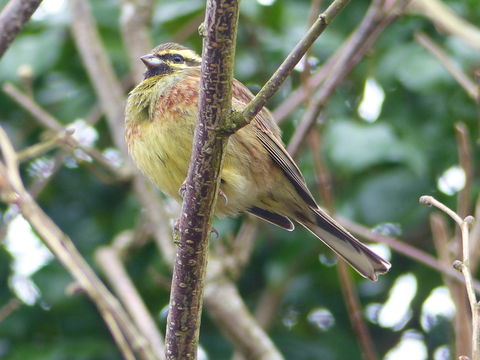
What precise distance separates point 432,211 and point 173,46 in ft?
5.73

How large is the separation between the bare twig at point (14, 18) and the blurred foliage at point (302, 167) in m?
1.63

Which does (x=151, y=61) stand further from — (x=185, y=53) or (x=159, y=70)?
(x=185, y=53)

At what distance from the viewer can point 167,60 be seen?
4.78m

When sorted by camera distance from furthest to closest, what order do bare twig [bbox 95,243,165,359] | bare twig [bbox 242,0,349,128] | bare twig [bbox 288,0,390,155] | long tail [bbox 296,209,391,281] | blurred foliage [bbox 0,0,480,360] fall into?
1. blurred foliage [bbox 0,0,480,360]
2. bare twig [bbox 95,243,165,359]
3. long tail [bbox 296,209,391,281]
4. bare twig [bbox 288,0,390,155]
5. bare twig [bbox 242,0,349,128]

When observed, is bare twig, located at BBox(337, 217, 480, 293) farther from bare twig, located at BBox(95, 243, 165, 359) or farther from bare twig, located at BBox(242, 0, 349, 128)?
bare twig, located at BBox(242, 0, 349, 128)

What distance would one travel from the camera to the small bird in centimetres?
419

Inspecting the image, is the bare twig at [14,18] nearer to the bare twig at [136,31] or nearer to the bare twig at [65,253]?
the bare twig at [65,253]

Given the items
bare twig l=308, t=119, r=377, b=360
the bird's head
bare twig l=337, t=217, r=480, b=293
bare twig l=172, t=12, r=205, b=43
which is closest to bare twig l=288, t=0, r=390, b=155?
bare twig l=308, t=119, r=377, b=360

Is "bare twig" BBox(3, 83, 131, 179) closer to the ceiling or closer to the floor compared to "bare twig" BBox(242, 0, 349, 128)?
closer to the ceiling

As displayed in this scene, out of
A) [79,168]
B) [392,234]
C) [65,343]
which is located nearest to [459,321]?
[392,234]

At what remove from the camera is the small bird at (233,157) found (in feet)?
13.8

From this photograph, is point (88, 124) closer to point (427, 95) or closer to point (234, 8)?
point (427, 95)

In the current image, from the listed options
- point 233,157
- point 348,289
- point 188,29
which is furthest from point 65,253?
point 188,29

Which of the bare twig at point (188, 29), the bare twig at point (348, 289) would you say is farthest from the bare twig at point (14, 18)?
the bare twig at point (188, 29)
